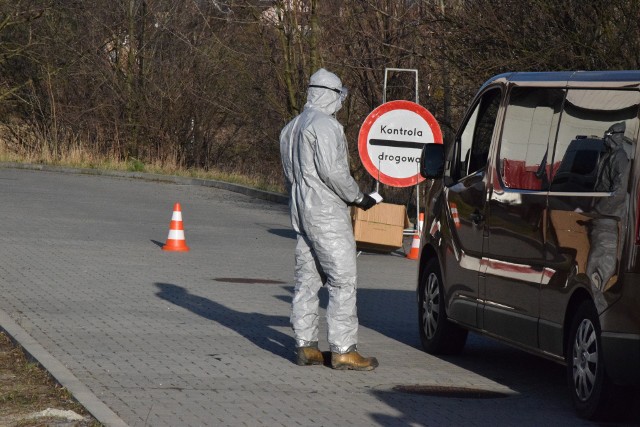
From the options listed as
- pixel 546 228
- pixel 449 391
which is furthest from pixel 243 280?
pixel 546 228

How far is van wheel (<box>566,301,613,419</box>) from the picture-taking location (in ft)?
24.5

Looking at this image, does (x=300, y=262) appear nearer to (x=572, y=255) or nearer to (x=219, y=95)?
(x=572, y=255)

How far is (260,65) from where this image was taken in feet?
115

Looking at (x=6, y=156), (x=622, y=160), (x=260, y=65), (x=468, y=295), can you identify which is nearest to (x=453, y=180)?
(x=468, y=295)

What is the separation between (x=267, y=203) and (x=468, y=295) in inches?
685

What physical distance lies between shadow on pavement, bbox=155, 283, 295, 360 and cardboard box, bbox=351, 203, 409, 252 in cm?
301

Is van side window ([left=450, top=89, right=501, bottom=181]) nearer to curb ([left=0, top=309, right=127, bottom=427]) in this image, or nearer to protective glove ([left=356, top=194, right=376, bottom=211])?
protective glove ([left=356, top=194, right=376, bottom=211])

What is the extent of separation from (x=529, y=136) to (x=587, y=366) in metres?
1.72

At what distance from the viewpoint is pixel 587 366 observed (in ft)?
25.1

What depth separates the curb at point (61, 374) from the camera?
6.97 meters

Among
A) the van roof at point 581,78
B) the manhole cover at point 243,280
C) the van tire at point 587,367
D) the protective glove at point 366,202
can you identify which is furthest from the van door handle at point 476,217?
the manhole cover at point 243,280

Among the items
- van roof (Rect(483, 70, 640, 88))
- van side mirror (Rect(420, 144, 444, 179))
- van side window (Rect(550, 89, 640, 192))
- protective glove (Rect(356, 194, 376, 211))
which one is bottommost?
protective glove (Rect(356, 194, 376, 211))

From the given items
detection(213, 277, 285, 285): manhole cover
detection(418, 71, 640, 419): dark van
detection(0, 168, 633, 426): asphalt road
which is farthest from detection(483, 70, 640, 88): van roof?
detection(213, 277, 285, 285): manhole cover

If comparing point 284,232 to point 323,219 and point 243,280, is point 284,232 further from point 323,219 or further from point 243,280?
point 323,219
